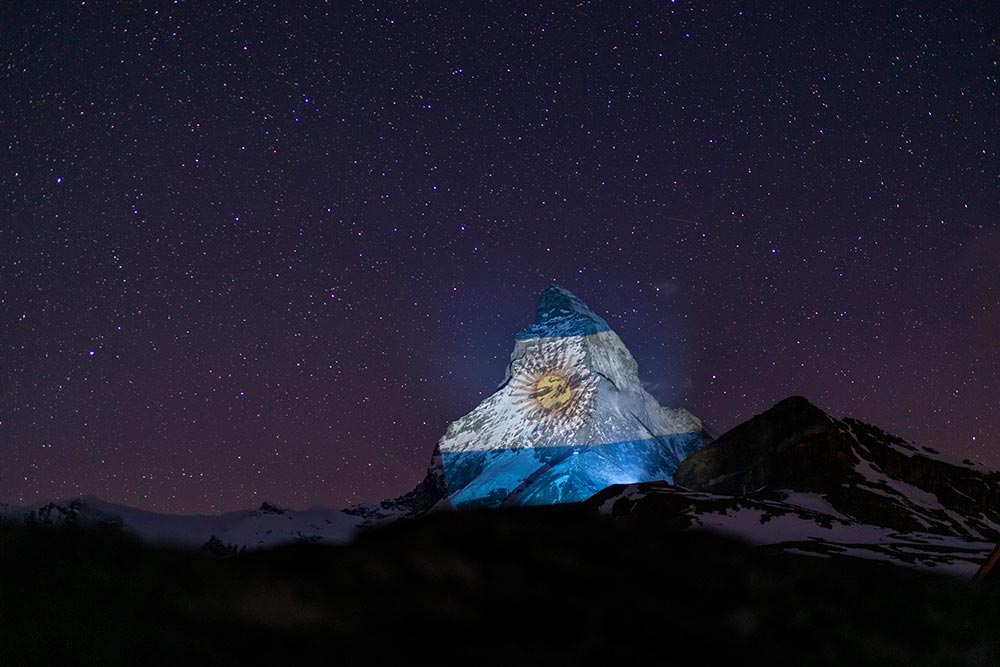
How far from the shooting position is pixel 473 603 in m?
5.36

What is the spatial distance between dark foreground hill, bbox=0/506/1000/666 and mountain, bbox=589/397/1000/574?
49.9 ft

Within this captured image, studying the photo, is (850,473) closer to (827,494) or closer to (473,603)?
(827,494)

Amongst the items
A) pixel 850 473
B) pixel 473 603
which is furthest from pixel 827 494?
pixel 473 603

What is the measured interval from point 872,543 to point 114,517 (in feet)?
87.9

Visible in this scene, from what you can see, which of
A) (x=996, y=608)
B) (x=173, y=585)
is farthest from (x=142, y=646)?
(x=996, y=608)

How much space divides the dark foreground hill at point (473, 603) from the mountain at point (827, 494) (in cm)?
1520

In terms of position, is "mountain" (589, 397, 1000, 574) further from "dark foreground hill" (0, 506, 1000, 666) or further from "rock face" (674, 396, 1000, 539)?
"dark foreground hill" (0, 506, 1000, 666)

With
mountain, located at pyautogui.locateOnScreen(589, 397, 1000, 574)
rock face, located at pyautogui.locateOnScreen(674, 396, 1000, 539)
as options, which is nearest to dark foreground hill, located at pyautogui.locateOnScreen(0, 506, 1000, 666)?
mountain, located at pyautogui.locateOnScreen(589, 397, 1000, 574)

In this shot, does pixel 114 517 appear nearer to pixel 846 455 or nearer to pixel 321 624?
pixel 321 624

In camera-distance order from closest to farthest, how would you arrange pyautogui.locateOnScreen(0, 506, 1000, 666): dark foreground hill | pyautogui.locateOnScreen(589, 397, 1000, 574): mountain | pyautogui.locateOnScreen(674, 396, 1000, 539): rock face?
pyautogui.locateOnScreen(0, 506, 1000, 666): dark foreground hill → pyautogui.locateOnScreen(589, 397, 1000, 574): mountain → pyautogui.locateOnScreen(674, 396, 1000, 539): rock face

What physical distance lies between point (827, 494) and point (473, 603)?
50542mm

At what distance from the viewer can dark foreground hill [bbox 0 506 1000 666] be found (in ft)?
12.0

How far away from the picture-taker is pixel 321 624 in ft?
14.3

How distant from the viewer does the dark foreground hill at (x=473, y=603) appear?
143 inches
